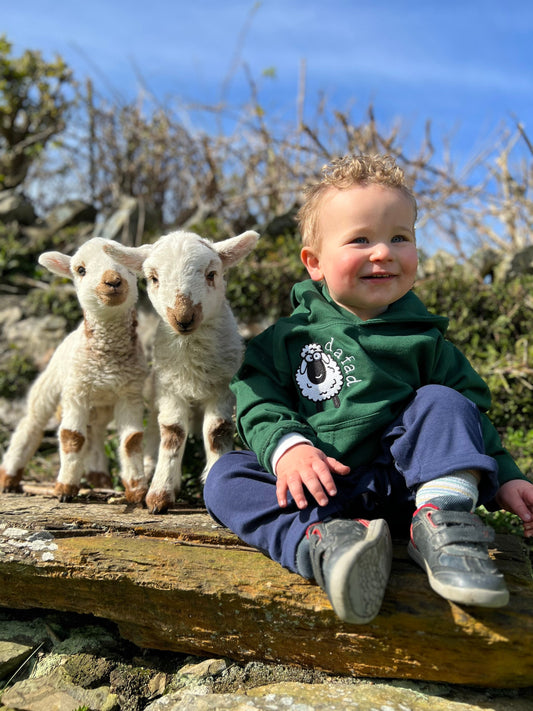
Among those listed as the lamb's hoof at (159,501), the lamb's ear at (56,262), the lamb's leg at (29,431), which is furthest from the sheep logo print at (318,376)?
the lamb's leg at (29,431)

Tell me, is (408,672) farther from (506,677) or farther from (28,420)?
(28,420)

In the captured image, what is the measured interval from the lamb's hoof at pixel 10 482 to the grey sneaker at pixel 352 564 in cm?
196

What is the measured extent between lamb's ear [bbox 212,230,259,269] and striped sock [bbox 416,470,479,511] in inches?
50.8

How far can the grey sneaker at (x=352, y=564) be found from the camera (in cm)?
160

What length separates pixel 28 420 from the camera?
306 centimetres

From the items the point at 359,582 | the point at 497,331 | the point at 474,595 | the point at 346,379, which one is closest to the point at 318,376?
the point at 346,379

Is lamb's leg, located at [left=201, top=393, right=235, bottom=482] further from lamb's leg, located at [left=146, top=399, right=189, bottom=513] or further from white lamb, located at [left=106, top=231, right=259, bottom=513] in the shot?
lamb's leg, located at [left=146, top=399, right=189, bottom=513]

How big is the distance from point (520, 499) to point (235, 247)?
1.52 metres

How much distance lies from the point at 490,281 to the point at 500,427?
1697 mm

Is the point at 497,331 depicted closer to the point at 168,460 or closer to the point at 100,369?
the point at 168,460

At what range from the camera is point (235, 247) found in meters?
2.56

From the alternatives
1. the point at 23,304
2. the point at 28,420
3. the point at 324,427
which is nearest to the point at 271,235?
the point at 23,304

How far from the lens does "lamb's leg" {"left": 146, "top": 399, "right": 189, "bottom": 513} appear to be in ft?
8.29

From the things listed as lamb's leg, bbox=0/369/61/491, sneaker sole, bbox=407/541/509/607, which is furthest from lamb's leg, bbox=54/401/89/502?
sneaker sole, bbox=407/541/509/607
